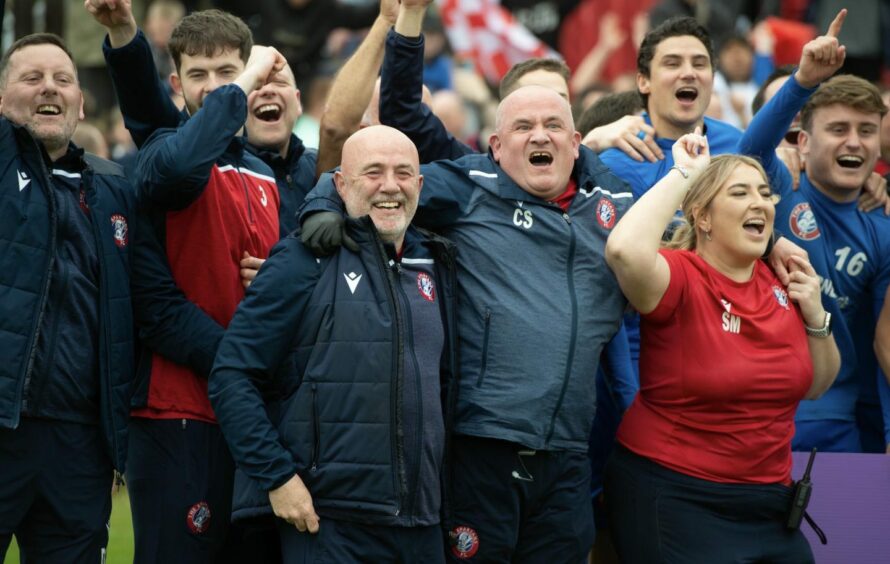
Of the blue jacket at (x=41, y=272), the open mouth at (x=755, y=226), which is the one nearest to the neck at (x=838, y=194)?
the open mouth at (x=755, y=226)

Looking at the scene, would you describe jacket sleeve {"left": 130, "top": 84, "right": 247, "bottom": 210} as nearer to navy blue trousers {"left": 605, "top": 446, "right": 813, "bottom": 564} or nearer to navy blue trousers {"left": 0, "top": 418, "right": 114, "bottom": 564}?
navy blue trousers {"left": 0, "top": 418, "right": 114, "bottom": 564}

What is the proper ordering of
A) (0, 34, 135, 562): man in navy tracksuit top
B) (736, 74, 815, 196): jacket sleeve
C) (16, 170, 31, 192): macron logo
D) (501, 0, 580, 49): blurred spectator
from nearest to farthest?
(0, 34, 135, 562): man in navy tracksuit top
(16, 170, 31, 192): macron logo
(736, 74, 815, 196): jacket sleeve
(501, 0, 580, 49): blurred spectator

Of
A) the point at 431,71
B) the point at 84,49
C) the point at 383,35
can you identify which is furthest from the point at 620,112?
the point at 84,49

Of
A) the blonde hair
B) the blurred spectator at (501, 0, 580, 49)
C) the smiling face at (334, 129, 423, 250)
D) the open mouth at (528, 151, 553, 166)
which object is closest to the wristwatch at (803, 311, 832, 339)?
the blonde hair

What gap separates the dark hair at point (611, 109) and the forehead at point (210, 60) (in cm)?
234

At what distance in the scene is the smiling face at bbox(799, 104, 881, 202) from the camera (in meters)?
6.79

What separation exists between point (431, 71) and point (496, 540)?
27.9 ft

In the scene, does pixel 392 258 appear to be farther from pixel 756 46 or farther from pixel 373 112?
pixel 756 46

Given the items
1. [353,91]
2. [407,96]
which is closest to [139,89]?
[353,91]

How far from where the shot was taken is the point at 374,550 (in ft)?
16.5

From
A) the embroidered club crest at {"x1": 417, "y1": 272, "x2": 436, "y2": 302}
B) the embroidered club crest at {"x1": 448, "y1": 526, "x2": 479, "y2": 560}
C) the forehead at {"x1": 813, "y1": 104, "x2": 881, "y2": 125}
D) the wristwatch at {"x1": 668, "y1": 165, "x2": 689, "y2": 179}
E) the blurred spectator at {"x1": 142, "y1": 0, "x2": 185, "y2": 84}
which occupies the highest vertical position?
the forehead at {"x1": 813, "y1": 104, "x2": 881, "y2": 125}

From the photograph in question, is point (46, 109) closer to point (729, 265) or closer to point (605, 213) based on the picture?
point (605, 213)

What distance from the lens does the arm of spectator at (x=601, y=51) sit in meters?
14.5

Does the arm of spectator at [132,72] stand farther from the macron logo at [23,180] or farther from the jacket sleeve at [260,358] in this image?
the jacket sleeve at [260,358]
